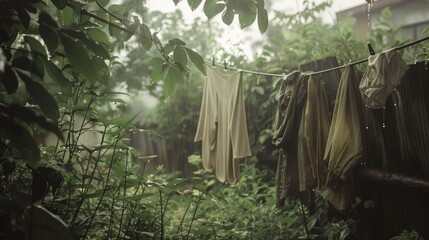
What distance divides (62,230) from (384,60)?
2.28 metres

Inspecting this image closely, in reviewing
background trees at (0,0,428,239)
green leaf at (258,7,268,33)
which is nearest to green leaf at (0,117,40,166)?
background trees at (0,0,428,239)

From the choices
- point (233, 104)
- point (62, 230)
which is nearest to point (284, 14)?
point (233, 104)

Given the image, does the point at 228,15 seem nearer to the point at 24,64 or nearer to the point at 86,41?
the point at 86,41

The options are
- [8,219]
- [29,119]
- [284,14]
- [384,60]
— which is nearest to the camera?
[29,119]

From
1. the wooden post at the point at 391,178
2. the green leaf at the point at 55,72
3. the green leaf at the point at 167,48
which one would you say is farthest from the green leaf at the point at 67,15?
the wooden post at the point at 391,178

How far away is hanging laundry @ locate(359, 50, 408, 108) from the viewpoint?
235 cm

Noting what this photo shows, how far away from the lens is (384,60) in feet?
7.84

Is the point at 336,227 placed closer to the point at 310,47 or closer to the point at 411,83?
the point at 411,83

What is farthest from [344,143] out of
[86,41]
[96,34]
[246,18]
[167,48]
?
[86,41]

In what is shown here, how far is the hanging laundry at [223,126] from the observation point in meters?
3.48

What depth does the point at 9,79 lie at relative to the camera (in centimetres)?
98

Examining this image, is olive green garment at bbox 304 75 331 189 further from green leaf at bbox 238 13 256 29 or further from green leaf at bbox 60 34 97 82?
green leaf at bbox 60 34 97 82

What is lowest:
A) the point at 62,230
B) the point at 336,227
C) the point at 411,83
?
the point at 336,227

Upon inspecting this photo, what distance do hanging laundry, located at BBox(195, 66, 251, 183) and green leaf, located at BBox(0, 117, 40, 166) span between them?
2.56 metres
